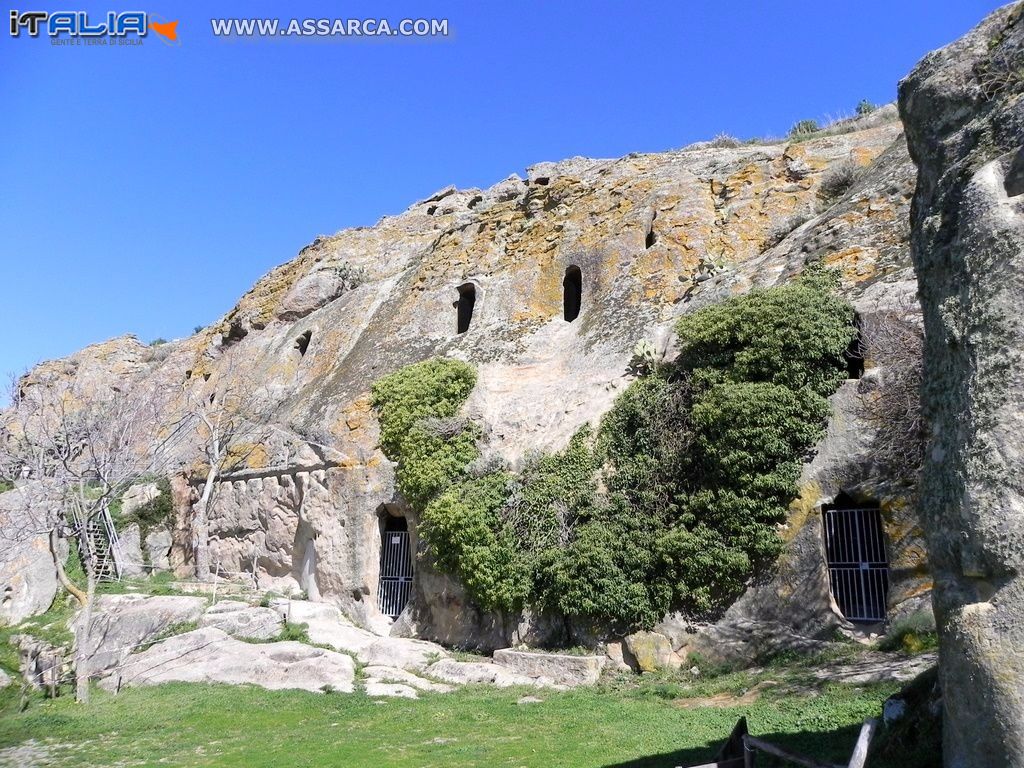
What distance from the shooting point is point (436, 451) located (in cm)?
1830

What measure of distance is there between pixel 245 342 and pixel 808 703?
96.1 feet

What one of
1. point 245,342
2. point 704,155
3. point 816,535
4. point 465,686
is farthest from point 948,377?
point 245,342

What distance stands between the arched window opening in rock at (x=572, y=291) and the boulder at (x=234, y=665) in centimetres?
1190

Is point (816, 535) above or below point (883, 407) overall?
below

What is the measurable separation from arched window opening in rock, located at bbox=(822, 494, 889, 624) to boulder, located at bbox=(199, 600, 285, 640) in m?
11.3

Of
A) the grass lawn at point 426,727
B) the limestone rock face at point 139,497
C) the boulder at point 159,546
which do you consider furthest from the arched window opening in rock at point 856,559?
the limestone rock face at point 139,497

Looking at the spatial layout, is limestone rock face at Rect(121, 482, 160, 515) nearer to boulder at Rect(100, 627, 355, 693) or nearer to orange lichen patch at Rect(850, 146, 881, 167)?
boulder at Rect(100, 627, 355, 693)

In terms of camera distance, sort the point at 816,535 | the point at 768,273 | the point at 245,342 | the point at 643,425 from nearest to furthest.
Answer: the point at 816,535, the point at 643,425, the point at 768,273, the point at 245,342

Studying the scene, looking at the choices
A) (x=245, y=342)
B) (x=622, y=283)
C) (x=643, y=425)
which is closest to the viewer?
(x=643, y=425)

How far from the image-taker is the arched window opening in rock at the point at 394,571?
738 inches

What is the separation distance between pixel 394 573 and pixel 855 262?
40.7 ft

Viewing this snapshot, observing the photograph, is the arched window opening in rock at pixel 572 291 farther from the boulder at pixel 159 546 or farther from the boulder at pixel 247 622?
the boulder at pixel 159 546

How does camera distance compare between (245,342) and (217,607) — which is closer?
(217,607)

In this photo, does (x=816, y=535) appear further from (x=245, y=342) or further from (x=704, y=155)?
(x=245, y=342)
